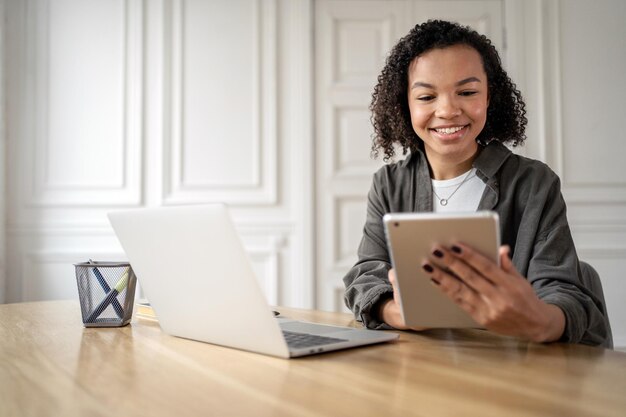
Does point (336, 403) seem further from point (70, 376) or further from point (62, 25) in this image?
point (62, 25)

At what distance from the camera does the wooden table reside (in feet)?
1.99

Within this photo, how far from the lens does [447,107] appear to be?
1.36 meters

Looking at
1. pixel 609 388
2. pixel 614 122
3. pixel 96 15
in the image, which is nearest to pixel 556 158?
pixel 614 122

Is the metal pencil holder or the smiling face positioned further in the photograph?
the smiling face

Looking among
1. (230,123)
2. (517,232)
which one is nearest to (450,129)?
(517,232)

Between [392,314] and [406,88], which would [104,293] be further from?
[406,88]

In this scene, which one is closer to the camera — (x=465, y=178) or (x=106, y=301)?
(x=106, y=301)

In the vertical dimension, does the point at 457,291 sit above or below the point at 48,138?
below

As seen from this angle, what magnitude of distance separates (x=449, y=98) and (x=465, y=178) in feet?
0.67

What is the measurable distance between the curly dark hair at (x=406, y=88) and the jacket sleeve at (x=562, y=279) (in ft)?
0.98

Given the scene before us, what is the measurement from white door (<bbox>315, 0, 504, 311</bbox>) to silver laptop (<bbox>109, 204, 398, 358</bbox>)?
1.79 meters

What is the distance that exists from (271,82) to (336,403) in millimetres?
2412

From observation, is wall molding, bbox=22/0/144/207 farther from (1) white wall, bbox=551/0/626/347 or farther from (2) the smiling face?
(1) white wall, bbox=551/0/626/347

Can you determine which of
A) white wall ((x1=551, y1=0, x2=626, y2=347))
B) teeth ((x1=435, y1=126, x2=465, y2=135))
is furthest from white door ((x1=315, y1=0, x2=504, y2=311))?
teeth ((x1=435, y1=126, x2=465, y2=135))
